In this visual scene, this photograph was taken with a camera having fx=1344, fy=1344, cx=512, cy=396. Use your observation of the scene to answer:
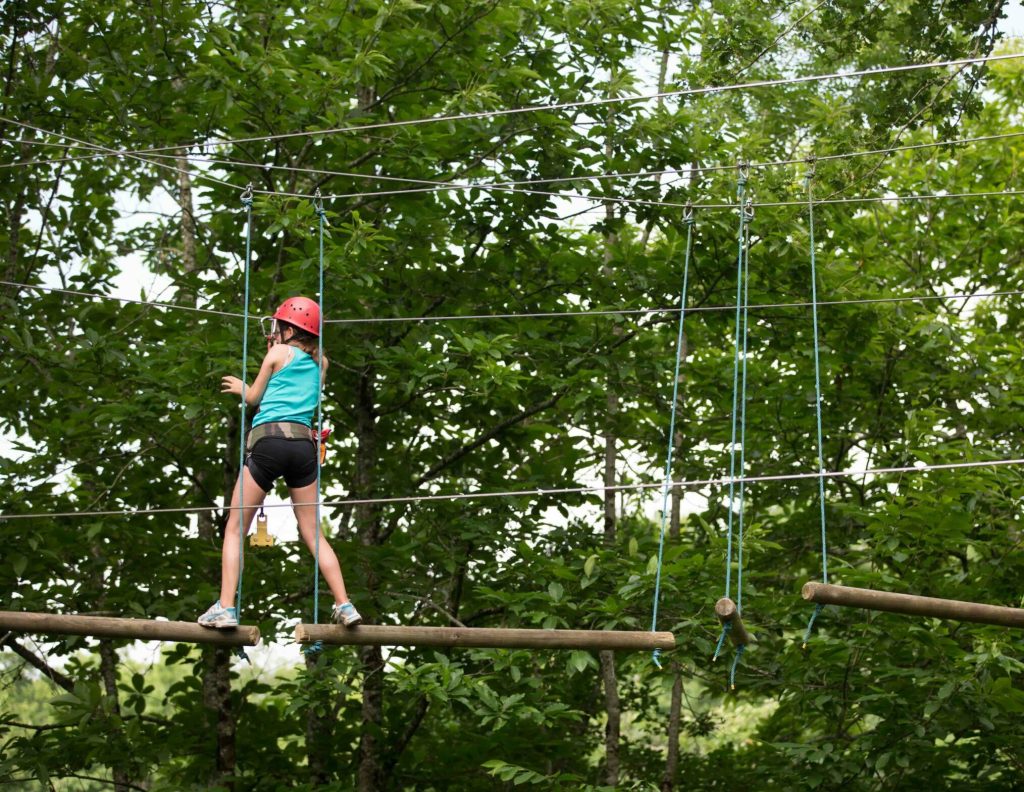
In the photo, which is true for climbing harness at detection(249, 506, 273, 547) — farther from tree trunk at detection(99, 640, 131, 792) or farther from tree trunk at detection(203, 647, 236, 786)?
tree trunk at detection(99, 640, 131, 792)

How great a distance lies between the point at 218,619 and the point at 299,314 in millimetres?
1308

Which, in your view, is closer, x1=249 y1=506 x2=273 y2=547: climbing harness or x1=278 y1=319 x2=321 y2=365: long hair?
x1=249 y1=506 x2=273 y2=547: climbing harness

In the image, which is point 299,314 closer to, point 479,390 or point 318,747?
point 479,390

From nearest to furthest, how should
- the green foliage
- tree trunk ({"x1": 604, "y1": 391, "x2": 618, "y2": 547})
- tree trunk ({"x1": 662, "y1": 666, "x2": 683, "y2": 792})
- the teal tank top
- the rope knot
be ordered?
the teal tank top
the rope knot
the green foliage
tree trunk ({"x1": 604, "y1": 391, "x2": 618, "y2": 547})
tree trunk ({"x1": 662, "y1": 666, "x2": 683, "y2": 792})

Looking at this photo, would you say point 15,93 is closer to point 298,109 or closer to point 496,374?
point 298,109

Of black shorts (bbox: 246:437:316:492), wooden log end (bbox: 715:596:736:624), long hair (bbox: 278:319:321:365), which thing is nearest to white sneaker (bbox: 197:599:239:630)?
black shorts (bbox: 246:437:316:492)

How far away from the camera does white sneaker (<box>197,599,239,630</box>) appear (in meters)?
5.23

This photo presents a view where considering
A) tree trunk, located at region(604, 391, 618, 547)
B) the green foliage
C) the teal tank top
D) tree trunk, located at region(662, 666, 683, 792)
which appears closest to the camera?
the teal tank top

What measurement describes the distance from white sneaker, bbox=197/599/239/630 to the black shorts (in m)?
0.55

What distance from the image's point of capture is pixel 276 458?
5.53 metres

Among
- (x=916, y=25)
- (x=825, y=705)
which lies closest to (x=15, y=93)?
(x=916, y=25)

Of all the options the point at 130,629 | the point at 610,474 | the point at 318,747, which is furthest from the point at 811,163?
the point at 318,747

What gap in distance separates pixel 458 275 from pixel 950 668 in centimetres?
380

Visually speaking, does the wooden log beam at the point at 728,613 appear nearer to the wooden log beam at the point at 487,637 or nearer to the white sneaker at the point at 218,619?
the wooden log beam at the point at 487,637
